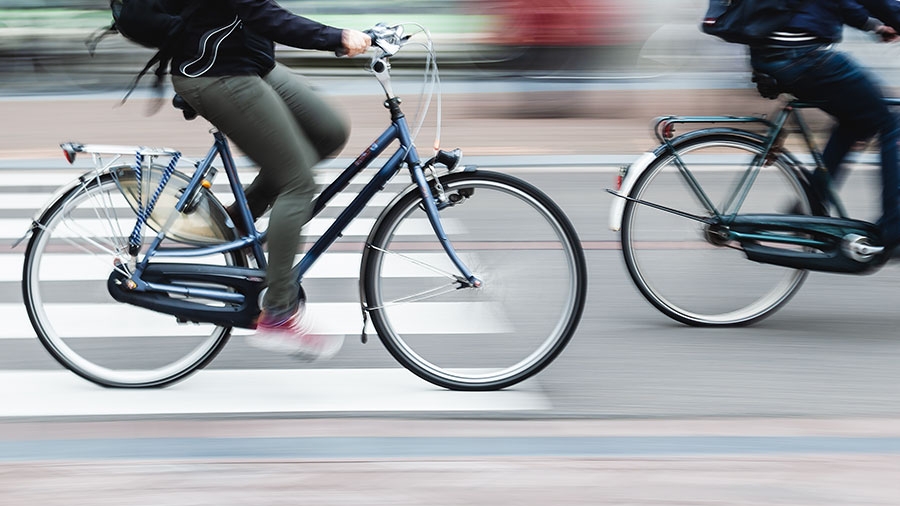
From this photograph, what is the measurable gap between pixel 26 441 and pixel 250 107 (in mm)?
1380

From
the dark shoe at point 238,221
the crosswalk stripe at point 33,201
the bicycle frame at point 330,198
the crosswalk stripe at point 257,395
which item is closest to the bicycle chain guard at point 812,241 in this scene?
the crosswalk stripe at point 257,395

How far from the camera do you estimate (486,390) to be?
439 centimetres

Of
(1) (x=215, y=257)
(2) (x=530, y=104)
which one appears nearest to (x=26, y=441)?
(1) (x=215, y=257)

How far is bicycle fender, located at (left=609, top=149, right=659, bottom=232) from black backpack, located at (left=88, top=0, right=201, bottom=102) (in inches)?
85.4

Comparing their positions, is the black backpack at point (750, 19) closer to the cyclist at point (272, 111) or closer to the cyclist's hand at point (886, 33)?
the cyclist's hand at point (886, 33)

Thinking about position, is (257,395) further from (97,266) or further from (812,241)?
(812,241)

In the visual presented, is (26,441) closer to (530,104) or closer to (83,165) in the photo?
(83,165)

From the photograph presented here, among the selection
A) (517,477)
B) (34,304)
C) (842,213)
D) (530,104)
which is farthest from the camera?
(530,104)

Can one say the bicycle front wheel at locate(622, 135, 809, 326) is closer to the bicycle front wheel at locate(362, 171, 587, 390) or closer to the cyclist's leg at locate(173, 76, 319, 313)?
the bicycle front wheel at locate(362, 171, 587, 390)

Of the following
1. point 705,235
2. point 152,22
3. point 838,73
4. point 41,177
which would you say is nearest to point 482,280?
point 705,235

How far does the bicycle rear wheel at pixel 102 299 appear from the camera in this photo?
4.20 meters

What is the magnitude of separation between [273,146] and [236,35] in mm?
403

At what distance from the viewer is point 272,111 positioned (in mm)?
3984

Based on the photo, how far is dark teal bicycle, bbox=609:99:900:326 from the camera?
504 centimetres
